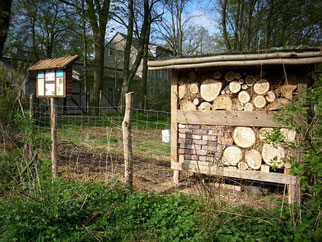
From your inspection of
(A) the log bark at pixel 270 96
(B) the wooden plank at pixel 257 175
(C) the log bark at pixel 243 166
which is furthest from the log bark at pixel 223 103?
(B) the wooden plank at pixel 257 175

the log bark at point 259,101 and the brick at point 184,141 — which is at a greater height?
the log bark at point 259,101

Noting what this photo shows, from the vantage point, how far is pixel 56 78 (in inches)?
206

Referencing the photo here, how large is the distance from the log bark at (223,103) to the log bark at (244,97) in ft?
0.57

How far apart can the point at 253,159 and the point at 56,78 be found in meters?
4.29

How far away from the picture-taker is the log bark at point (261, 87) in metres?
4.11

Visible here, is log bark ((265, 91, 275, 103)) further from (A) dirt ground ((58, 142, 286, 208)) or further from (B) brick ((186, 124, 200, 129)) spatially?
(A) dirt ground ((58, 142, 286, 208))

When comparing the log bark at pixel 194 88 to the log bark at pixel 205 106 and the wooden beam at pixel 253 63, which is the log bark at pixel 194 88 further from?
the wooden beam at pixel 253 63

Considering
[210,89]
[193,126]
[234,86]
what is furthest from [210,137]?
[234,86]

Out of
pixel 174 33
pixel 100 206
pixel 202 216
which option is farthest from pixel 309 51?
pixel 174 33

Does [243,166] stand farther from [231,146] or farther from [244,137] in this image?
[244,137]

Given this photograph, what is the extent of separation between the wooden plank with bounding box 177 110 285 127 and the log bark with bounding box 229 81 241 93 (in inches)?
15.5

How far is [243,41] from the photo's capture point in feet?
51.2

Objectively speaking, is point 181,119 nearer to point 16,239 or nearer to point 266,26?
point 16,239

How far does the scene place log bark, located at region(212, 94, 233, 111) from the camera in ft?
14.3
